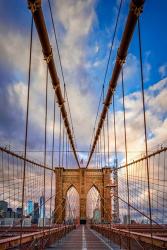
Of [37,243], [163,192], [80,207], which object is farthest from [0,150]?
[80,207]

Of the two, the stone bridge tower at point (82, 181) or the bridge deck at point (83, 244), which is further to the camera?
the stone bridge tower at point (82, 181)

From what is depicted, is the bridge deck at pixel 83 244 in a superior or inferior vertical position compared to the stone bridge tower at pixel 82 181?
inferior

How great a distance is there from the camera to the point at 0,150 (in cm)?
1379

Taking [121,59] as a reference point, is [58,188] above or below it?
below

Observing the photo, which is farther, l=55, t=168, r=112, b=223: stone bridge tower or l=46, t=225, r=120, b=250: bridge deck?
l=55, t=168, r=112, b=223: stone bridge tower

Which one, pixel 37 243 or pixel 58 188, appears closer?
pixel 37 243

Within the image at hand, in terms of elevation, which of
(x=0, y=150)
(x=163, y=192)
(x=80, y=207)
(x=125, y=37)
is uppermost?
(x=125, y=37)

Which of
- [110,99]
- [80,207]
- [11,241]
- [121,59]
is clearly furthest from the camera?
[80,207]

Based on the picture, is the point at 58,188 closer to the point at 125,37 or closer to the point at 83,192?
the point at 83,192

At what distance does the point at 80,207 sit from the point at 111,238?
31586 mm

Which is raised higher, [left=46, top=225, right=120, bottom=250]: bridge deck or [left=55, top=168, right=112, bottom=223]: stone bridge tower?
[left=55, top=168, right=112, bottom=223]: stone bridge tower

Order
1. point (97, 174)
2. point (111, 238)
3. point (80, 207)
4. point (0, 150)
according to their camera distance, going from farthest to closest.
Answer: point (97, 174) < point (80, 207) < point (0, 150) < point (111, 238)

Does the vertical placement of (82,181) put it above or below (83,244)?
above

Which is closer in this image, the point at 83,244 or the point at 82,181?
the point at 83,244
